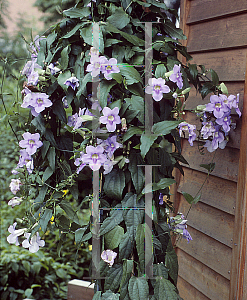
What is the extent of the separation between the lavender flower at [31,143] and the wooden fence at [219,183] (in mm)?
692

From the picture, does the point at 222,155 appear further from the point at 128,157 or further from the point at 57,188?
the point at 57,188

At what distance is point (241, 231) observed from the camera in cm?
107

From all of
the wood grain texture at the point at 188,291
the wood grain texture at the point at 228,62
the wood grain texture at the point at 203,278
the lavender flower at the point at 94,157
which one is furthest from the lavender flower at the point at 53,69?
the wood grain texture at the point at 188,291

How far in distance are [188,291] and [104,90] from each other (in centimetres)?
113

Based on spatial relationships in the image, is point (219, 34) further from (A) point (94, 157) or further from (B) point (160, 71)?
(A) point (94, 157)

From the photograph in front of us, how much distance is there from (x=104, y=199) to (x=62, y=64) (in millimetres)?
402

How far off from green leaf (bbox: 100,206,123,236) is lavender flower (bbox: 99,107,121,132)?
232 mm

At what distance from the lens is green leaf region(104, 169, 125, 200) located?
2.59ft

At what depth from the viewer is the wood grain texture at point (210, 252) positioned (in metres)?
1.17

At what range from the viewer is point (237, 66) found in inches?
44.8

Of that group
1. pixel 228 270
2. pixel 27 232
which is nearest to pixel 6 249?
pixel 27 232

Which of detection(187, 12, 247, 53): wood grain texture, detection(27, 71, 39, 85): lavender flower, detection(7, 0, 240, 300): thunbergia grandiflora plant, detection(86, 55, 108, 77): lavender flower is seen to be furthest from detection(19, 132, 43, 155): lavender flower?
detection(187, 12, 247, 53): wood grain texture

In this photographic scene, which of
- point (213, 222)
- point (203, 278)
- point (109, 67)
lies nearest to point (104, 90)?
point (109, 67)

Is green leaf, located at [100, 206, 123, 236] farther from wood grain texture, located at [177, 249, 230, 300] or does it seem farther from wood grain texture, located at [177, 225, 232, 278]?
wood grain texture, located at [177, 249, 230, 300]
